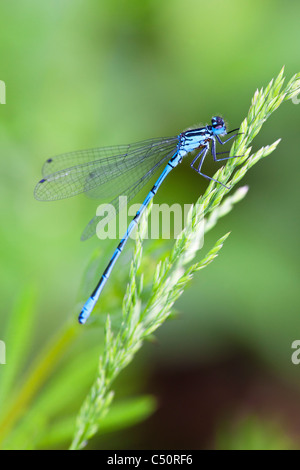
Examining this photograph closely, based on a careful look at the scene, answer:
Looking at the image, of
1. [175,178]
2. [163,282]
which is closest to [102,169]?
[175,178]

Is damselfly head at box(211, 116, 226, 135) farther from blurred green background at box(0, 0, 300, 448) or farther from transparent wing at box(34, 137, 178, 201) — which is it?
blurred green background at box(0, 0, 300, 448)

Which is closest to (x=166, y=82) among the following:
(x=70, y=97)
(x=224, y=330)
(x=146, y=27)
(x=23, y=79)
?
(x=146, y=27)

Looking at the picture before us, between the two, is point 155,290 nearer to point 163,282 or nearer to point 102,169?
point 163,282

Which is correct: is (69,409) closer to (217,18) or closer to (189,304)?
(189,304)

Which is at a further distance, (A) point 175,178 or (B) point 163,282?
(A) point 175,178

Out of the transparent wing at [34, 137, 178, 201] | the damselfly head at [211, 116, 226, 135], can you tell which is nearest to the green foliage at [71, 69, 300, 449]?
the damselfly head at [211, 116, 226, 135]

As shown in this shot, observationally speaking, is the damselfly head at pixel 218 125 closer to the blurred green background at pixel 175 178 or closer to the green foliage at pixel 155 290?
the blurred green background at pixel 175 178
